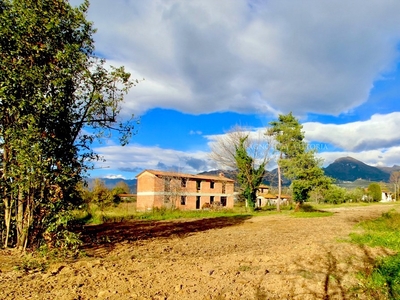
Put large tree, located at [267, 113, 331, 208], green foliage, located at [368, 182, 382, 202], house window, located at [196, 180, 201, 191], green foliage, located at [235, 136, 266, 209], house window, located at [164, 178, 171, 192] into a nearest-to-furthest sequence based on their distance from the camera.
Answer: large tree, located at [267, 113, 331, 208], green foliage, located at [235, 136, 266, 209], house window, located at [164, 178, 171, 192], house window, located at [196, 180, 201, 191], green foliage, located at [368, 182, 382, 202]

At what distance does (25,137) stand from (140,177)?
126 feet

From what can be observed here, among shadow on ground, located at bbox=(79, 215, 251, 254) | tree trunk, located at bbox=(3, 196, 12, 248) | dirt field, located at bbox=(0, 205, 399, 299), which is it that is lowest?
shadow on ground, located at bbox=(79, 215, 251, 254)

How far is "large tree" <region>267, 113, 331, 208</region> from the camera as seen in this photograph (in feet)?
88.1

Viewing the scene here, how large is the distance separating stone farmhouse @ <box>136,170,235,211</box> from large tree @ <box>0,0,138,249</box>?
2931cm

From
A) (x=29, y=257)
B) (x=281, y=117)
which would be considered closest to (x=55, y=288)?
(x=29, y=257)

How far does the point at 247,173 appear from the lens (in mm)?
30938

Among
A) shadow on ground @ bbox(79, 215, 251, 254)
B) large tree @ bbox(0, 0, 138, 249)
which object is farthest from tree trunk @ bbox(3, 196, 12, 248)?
shadow on ground @ bbox(79, 215, 251, 254)

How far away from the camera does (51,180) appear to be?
6312mm

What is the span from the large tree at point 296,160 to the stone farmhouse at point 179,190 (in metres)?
13.4

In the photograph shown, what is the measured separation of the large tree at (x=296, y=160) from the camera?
26.9 m

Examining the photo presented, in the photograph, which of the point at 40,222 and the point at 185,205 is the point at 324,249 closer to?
the point at 40,222

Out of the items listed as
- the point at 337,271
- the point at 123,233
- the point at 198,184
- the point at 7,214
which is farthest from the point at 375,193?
the point at 7,214

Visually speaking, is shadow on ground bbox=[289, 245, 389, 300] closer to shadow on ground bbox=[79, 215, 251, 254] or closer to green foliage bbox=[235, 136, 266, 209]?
shadow on ground bbox=[79, 215, 251, 254]

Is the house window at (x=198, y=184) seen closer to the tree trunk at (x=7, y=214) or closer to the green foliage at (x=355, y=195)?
the green foliage at (x=355, y=195)
